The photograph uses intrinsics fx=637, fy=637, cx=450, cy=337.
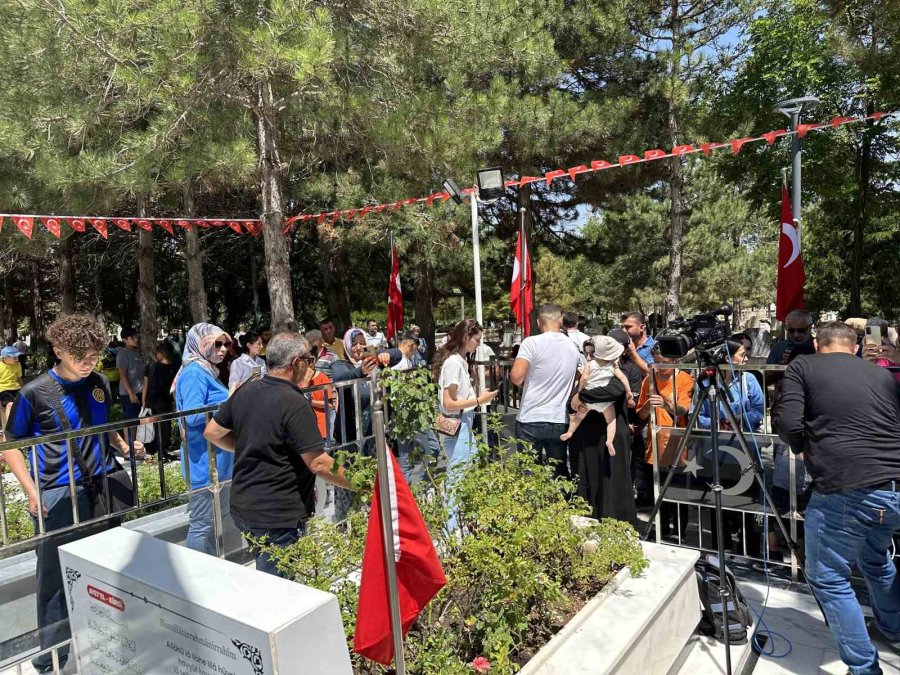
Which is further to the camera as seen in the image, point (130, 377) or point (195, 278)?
point (195, 278)

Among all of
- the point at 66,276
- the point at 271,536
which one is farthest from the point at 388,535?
the point at 66,276

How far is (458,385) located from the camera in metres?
4.82

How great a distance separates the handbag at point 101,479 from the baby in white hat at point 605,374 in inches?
120

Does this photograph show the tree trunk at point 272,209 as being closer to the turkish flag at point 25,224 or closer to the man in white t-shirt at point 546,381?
the turkish flag at point 25,224

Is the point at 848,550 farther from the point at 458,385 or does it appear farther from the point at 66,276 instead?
the point at 66,276

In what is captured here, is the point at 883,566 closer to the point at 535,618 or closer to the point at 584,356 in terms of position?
the point at 535,618

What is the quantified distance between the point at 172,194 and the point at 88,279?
523 inches

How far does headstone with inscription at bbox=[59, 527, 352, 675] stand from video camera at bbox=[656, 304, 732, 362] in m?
2.71

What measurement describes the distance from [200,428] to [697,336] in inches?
122

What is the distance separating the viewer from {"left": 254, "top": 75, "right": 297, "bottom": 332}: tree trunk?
822 cm

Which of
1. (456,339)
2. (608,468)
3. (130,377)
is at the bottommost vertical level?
(608,468)

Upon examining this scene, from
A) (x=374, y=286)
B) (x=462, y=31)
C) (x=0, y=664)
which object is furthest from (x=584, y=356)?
(x=374, y=286)

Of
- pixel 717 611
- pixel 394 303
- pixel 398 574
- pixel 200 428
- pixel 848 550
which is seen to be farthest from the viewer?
pixel 394 303

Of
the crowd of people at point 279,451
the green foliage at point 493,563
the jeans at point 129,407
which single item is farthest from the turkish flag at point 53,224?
the green foliage at point 493,563
